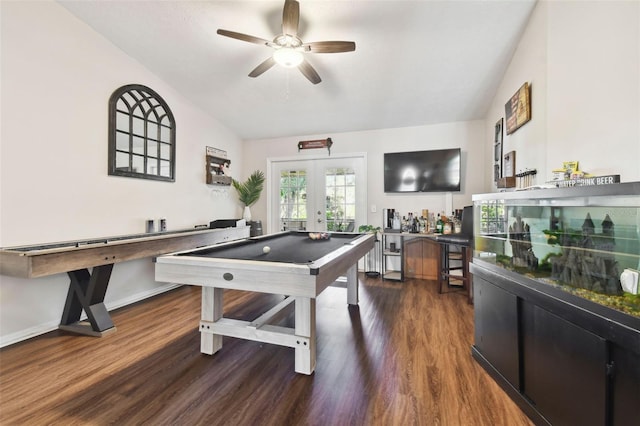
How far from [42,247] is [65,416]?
1.51 meters

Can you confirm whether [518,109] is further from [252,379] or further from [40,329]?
[40,329]

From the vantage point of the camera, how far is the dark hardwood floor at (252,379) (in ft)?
5.13

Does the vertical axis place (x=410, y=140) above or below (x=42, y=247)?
above

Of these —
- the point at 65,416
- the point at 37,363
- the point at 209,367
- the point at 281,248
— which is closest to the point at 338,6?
the point at 281,248

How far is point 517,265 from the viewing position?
1700mm

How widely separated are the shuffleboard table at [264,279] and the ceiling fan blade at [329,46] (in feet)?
5.59

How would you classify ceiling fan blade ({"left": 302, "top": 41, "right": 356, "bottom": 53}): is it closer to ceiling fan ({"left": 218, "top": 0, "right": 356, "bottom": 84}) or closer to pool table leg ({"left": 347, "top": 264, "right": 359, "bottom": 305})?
ceiling fan ({"left": 218, "top": 0, "right": 356, "bottom": 84})

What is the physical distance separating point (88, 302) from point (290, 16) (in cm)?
303

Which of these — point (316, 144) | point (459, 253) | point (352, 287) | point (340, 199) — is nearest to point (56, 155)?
point (352, 287)

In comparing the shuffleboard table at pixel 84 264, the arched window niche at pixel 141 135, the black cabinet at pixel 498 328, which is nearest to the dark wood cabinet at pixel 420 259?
the black cabinet at pixel 498 328

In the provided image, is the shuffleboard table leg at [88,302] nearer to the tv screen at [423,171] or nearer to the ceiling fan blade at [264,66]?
the ceiling fan blade at [264,66]

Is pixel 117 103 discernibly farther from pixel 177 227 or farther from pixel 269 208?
pixel 269 208

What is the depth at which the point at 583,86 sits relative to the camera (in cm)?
185

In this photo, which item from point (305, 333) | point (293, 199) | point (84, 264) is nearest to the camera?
point (305, 333)
